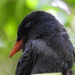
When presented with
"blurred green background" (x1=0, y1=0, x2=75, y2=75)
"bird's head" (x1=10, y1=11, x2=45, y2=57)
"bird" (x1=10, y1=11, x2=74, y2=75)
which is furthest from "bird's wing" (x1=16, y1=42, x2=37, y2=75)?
"bird's head" (x1=10, y1=11, x2=45, y2=57)

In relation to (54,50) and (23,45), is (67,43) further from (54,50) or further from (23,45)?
(23,45)

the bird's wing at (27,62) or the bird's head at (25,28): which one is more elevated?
the bird's head at (25,28)

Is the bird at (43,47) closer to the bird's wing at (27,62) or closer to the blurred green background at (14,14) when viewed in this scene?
the bird's wing at (27,62)

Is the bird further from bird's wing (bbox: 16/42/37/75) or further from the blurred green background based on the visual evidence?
the blurred green background

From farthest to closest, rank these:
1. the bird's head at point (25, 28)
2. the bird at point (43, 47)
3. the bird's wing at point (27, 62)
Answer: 1. the bird's head at point (25, 28)
2. the bird's wing at point (27, 62)
3. the bird at point (43, 47)

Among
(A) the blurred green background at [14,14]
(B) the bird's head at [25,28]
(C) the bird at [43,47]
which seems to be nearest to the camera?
(A) the blurred green background at [14,14]

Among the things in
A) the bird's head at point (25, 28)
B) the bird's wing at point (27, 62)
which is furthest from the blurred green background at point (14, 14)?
the bird's head at point (25, 28)

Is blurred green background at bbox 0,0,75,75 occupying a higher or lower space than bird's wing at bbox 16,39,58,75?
higher

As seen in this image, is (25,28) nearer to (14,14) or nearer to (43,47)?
(43,47)

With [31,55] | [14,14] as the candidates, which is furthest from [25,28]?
[14,14]
